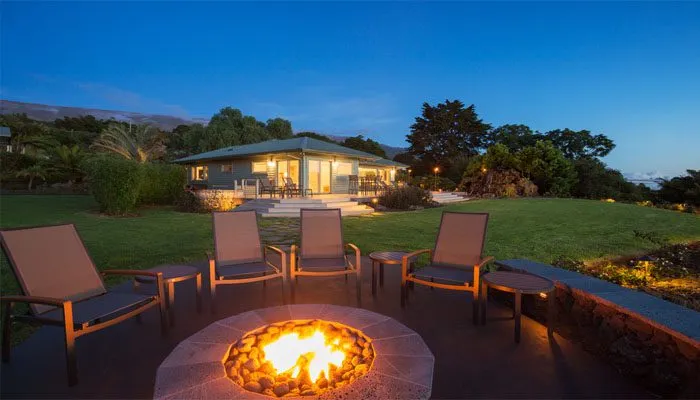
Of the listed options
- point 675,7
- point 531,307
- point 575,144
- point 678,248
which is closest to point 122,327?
point 531,307

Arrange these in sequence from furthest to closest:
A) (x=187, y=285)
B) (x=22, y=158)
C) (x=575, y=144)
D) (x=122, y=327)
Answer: (x=575, y=144), (x=22, y=158), (x=187, y=285), (x=122, y=327)

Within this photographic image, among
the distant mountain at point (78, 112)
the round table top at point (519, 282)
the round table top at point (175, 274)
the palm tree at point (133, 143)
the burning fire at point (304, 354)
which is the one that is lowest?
the burning fire at point (304, 354)

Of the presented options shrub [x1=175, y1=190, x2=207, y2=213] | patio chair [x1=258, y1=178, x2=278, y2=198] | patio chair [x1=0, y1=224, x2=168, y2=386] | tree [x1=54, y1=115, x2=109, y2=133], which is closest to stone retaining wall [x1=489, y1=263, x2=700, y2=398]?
patio chair [x1=0, y1=224, x2=168, y2=386]

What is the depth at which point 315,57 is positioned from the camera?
112ft

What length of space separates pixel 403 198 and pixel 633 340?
1368 cm

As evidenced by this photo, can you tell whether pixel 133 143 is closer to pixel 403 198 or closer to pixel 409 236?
pixel 403 198

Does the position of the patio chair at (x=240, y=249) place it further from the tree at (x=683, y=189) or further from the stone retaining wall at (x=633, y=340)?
the tree at (x=683, y=189)

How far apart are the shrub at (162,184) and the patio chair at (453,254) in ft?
53.3

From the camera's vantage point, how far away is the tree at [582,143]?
38094mm

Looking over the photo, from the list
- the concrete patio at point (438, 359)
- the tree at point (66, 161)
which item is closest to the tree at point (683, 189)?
the concrete patio at point (438, 359)

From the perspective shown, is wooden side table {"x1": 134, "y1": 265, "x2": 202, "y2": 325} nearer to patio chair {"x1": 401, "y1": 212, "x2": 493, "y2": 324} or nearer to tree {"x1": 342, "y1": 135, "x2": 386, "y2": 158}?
patio chair {"x1": 401, "y1": 212, "x2": 493, "y2": 324}

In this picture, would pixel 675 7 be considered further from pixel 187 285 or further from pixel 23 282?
pixel 23 282

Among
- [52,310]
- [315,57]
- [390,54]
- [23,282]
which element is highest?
[315,57]

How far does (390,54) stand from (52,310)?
2782cm
